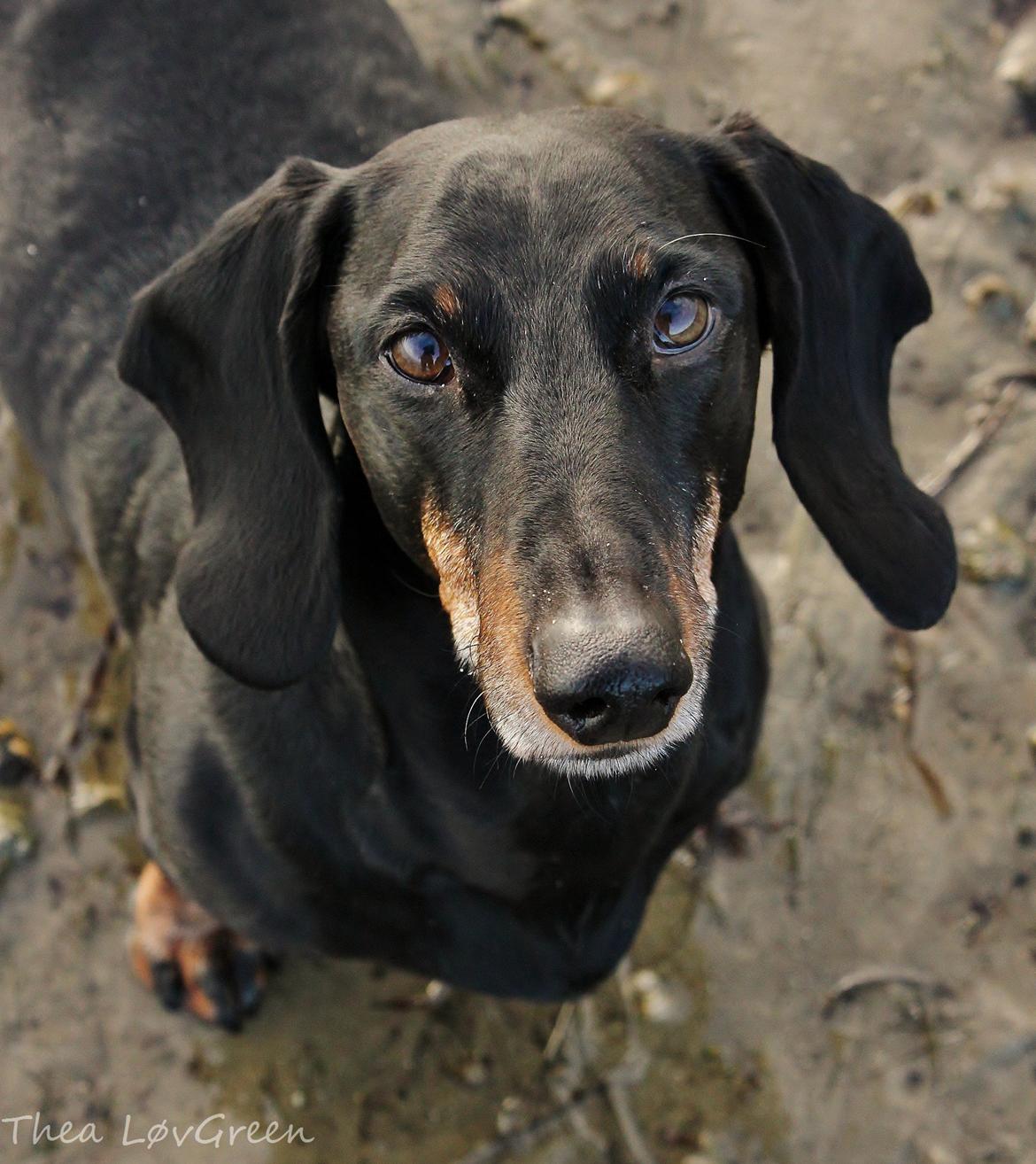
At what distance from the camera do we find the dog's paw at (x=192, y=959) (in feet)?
10.1

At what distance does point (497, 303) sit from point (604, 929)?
1.34 meters

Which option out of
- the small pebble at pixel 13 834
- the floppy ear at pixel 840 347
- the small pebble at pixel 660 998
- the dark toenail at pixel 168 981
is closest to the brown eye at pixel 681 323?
the floppy ear at pixel 840 347

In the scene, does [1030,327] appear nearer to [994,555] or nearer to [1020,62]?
[994,555]

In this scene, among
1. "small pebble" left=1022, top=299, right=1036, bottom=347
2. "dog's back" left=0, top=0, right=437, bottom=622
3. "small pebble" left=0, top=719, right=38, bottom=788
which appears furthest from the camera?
"small pebble" left=1022, top=299, right=1036, bottom=347

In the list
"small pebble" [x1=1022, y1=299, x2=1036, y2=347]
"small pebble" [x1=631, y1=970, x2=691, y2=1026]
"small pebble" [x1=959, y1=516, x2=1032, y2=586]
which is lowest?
"small pebble" [x1=631, y1=970, x2=691, y2=1026]

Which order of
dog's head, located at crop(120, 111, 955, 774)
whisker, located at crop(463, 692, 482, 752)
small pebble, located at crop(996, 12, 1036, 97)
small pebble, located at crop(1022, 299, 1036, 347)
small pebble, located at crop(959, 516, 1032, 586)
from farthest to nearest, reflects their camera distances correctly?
small pebble, located at crop(996, 12, 1036, 97) < small pebble, located at crop(1022, 299, 1036, 347) < small pebble, located at crop(959, 516, 1032, 586) < whisker, located at crop(463, 692, 482, 752) < dog's head, located at crop(120, 111, 955, 774)

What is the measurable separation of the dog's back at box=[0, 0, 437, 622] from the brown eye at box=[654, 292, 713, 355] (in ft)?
4.35

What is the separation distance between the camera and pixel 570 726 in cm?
174

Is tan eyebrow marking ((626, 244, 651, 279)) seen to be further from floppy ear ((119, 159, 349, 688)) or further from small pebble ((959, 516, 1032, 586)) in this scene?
small pebble ((959, 516, 1032, 586))

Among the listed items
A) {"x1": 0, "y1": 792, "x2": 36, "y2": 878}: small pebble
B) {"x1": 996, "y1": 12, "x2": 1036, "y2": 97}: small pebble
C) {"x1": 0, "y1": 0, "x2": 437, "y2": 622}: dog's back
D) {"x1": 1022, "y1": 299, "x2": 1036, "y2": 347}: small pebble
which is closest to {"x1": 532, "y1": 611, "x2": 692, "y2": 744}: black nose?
{"x1": 0, "y1": 0, "x2": 437, "y2": 622}: dog's back

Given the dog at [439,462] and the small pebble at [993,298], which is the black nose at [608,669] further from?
the small pebble at [993,298]

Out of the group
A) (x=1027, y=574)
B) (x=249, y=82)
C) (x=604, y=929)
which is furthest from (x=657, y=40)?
(x=604, y=929)

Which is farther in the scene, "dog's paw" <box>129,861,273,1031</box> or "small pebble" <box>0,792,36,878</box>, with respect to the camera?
"small pebble" <box>0,792,36,878</box>

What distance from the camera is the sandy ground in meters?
3.03
